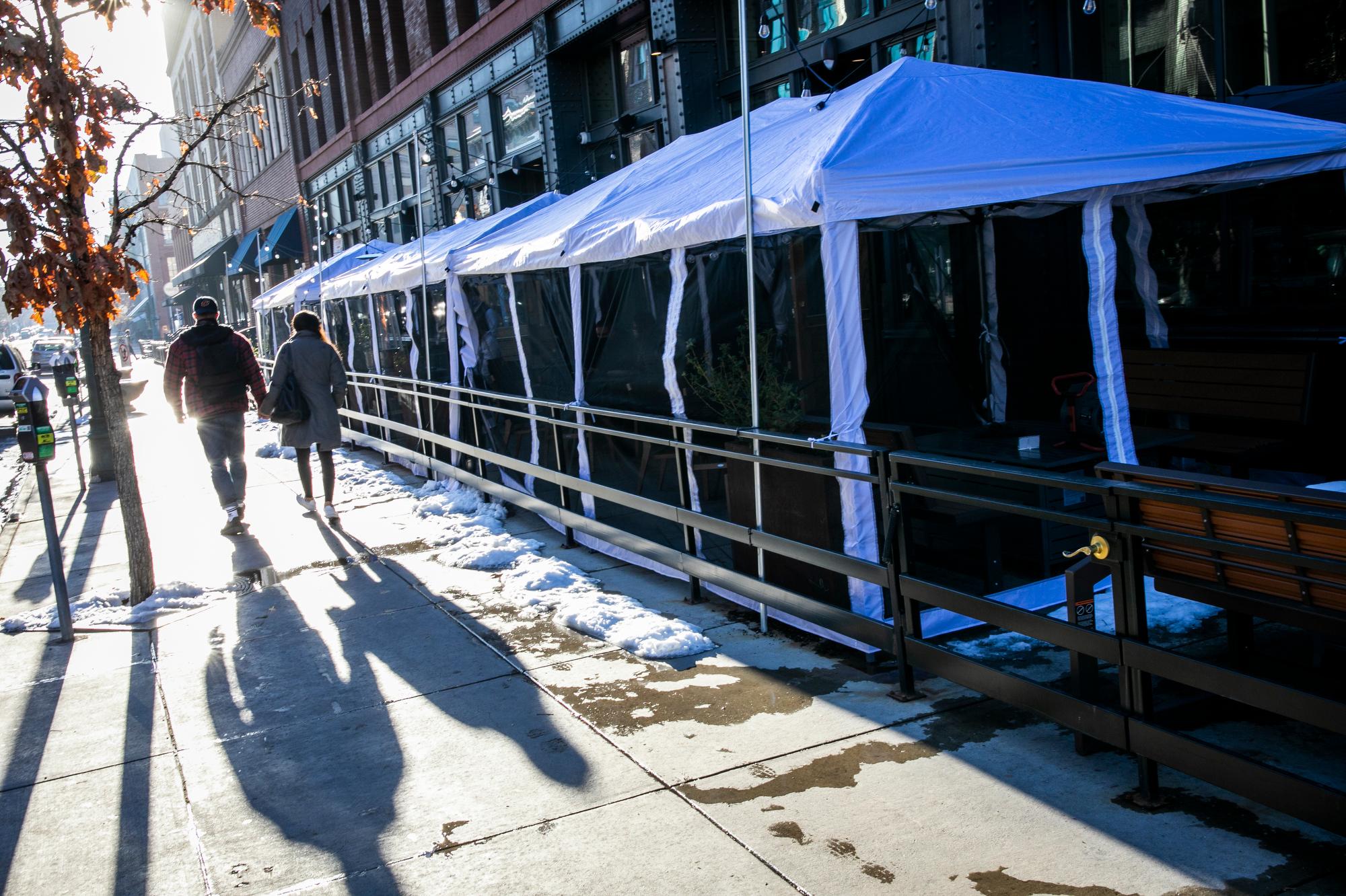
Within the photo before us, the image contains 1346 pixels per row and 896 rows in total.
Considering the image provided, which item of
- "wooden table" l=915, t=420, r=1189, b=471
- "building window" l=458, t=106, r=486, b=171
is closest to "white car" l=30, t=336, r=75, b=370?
"building window" l=458, t=106, r=486, b=171

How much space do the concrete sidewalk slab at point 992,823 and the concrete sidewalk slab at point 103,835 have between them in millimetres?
1870

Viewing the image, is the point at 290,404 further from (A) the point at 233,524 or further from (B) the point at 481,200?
(B) the point at 481,200

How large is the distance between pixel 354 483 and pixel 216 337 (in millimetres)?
3048

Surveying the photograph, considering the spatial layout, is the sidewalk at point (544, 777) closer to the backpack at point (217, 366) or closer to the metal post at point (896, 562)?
the metal post at point (896, 562)

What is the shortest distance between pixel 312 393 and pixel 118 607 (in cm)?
302

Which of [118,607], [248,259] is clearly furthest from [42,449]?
[248,259]

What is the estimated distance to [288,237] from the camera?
1324 inches

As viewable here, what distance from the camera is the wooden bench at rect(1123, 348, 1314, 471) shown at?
22.1 ft

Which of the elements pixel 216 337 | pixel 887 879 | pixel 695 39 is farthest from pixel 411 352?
pixel 887 879

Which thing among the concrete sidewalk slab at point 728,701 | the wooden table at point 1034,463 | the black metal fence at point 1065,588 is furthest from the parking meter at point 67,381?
the wooden table at point 1034,463

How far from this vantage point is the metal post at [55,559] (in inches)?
254

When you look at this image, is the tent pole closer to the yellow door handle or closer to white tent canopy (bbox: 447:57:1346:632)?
white tent canopy (bbox: 447:57:1346:632)

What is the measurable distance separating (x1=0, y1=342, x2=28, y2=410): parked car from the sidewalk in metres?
19.8

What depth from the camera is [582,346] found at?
28.1 ft
